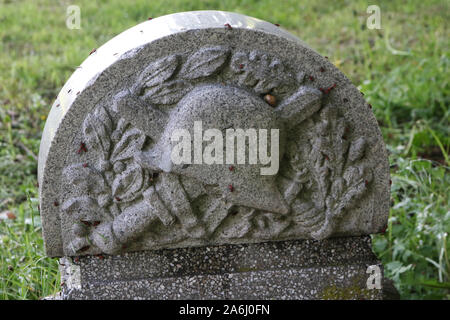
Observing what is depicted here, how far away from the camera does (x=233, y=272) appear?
7.04 ft

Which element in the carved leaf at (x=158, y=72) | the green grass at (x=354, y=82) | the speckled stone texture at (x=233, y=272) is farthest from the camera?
the green grass at (x=354, y=82)

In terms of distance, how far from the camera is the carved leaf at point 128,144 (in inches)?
76.5

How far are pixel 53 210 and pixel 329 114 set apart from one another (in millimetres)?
1036

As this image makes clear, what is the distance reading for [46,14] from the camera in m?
5.02

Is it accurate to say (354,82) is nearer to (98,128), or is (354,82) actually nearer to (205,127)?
(205,127)

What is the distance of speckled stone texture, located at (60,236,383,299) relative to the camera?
2100 mm

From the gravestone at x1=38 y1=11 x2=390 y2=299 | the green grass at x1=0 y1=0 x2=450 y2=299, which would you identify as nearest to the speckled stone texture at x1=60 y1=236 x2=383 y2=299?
the gravestone at x1=38 y1=11 x2=390 y2=299

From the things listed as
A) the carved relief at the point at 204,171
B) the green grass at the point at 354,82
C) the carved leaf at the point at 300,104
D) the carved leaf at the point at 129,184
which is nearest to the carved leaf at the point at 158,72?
the carved relief at the point at 204,171

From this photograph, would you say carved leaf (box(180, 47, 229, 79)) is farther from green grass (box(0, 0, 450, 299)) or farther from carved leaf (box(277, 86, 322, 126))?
green grass (box(0, 0, 450, 299))

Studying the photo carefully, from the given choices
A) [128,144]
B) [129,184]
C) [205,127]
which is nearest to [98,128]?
[128,144]

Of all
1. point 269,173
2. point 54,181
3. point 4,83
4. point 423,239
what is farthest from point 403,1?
point 54,181

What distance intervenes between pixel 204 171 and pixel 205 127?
0.16m

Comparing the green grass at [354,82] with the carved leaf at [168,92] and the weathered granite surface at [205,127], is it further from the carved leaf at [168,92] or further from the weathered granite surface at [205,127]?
the carved leaf at [168,92]
